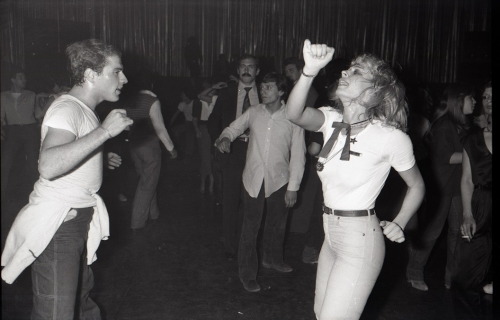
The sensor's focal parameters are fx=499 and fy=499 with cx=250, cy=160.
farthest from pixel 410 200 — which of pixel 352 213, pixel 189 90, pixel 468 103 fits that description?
pixel 189 90

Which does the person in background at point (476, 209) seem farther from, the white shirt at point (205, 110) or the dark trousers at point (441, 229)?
the white shirt at point (205, 110)

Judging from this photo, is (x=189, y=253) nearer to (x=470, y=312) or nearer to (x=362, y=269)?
(x=470, y=312)

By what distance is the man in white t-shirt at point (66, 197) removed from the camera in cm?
209

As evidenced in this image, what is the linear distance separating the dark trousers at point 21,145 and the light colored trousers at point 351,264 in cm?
472

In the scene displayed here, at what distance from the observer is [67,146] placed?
6.57ft

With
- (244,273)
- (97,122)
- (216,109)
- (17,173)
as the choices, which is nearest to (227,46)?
(17,173)

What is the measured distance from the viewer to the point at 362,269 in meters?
2.11

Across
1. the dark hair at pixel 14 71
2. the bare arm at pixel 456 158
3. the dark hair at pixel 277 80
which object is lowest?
the bare arm at pixel 456 158

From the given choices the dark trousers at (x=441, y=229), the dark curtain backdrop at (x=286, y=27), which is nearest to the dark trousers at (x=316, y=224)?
the dark trousers at (x=441, y=229)

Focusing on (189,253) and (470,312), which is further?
(189,253)

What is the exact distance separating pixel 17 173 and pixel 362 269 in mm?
6181

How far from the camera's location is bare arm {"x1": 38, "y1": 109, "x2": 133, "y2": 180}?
1994 mm

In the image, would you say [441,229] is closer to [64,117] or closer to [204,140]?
[64,117]

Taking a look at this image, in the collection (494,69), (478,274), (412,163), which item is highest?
(494,69)
